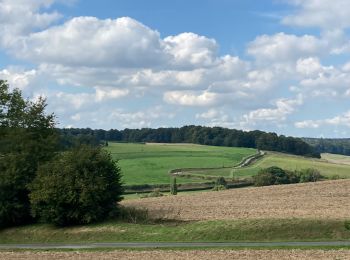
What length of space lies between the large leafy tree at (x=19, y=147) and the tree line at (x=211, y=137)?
296 feet

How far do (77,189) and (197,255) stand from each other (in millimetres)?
17626

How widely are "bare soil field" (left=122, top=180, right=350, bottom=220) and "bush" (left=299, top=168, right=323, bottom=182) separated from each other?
27.7 m

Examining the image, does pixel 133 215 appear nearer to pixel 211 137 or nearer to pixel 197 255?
pixel 197 255

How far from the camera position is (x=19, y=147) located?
48.9 meters

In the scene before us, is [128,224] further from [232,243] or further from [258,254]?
[258,254]

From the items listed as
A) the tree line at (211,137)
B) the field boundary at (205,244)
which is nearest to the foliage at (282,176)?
the field boundary at (205,244)

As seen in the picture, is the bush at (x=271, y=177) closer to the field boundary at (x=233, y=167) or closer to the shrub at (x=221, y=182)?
the shrub at (x=221, y=182)

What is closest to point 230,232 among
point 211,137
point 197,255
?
point 197,255

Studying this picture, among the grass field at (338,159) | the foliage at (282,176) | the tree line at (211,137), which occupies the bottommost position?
the foliage at (282,176)

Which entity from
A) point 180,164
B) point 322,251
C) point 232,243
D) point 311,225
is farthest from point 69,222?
point 180,164

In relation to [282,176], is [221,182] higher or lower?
lower

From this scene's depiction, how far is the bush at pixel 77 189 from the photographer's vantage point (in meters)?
42.8

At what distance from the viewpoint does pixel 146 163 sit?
377 ft

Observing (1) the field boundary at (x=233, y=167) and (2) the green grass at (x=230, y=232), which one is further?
(1) the field boundary at (x=233, y=167)
